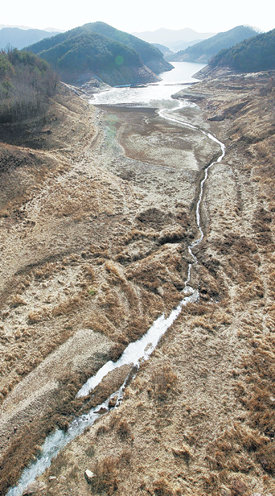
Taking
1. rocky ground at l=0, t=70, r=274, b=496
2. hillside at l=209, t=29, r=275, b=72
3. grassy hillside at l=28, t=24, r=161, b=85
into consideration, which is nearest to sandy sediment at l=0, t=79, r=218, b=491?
rocky ground at l=0, t=70, r=274, b=496

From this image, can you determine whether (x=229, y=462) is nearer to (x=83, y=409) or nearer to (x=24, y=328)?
(x=83, y=409)

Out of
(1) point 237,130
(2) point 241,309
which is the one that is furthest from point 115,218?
(1) point 237,130

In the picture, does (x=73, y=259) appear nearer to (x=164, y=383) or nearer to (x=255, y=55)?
(x=164, y=383)

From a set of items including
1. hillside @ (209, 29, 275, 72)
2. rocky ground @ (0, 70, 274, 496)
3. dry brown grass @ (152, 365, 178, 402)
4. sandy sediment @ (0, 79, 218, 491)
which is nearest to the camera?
rocky ground @ (0, 70, 274, 496)

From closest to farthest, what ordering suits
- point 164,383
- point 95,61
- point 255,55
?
point 164,383, point 255,55, point 95,61

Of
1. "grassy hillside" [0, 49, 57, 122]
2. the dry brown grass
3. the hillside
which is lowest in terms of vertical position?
the dry brown grass

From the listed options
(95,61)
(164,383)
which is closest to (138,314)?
(164,383)

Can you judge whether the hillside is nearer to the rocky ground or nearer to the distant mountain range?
the distant mountain range
